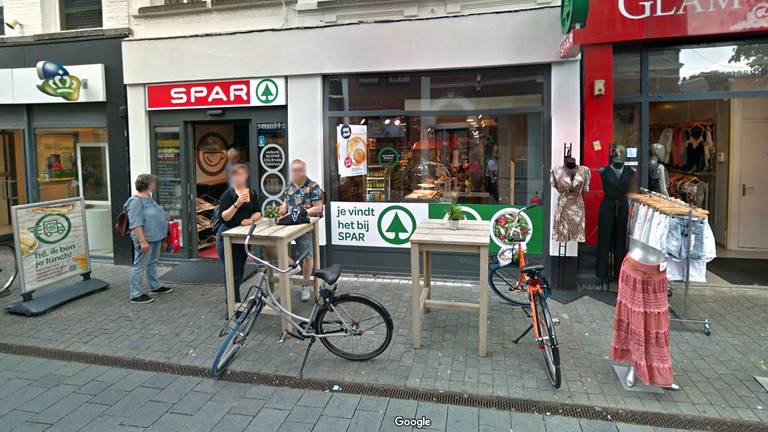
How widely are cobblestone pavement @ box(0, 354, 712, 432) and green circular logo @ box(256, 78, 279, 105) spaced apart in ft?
14.6

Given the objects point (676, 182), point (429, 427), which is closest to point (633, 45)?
point (676, 182)

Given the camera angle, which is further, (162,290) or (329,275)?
(162,290)

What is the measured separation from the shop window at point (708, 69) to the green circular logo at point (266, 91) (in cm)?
535

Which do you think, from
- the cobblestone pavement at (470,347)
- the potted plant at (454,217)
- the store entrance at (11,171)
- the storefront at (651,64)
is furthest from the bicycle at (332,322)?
the store entrance at (11,171)

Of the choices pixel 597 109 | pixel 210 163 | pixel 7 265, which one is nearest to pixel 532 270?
pixel 597 109

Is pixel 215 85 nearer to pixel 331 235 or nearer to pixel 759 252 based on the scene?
pixel 331 235

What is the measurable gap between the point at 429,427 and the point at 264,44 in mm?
5972

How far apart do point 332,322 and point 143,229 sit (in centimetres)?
322

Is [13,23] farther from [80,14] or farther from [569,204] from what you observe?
[569,204]

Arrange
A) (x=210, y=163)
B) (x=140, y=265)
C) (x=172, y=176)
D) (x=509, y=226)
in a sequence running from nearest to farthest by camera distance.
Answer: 1. (x=140, y=265)
2. (x=509, y=226)
3. (x=172, y=176)
4. (x=210, y=163)

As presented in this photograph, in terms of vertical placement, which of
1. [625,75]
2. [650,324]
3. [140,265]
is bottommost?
[650,324]

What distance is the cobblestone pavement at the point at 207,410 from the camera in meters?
3.35

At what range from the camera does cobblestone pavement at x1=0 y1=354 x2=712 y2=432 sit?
3346 mm

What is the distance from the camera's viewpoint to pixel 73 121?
8.11 m
